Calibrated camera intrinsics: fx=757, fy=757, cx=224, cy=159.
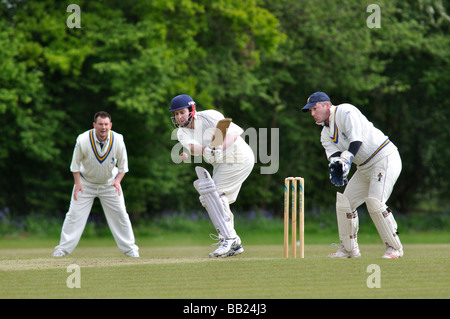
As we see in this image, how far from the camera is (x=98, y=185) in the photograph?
810 centimetres

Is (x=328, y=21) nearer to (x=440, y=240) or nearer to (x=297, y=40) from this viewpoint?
(x=297, y=40)

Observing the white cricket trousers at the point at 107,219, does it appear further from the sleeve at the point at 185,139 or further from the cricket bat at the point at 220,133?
the cricket bat at the point at 220,133

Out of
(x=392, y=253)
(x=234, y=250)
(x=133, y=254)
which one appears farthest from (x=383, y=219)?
(x=133, y=254)

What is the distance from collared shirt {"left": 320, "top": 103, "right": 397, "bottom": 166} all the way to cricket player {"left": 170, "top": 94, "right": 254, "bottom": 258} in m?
0.77

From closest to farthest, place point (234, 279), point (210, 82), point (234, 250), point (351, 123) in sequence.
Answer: point (234, 279)
point (351, 123)
point (234, 250)
point (210, 82)

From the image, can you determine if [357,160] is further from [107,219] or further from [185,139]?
[107,219]

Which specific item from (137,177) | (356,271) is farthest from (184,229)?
(356,271)

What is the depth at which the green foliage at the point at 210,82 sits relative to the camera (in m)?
14.3

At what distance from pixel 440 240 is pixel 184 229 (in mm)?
4900

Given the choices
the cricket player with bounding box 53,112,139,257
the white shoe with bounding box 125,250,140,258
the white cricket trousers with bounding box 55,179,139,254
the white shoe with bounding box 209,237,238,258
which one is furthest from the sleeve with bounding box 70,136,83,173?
the white shoe with bounding box 209,237,238,258

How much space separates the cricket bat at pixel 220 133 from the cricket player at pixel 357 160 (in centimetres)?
74

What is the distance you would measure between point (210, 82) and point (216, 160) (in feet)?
30.7

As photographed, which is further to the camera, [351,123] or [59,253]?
[59,253]

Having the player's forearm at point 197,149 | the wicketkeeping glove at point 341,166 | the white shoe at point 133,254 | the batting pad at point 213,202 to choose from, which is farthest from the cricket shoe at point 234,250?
the white shoe at point 133,254
